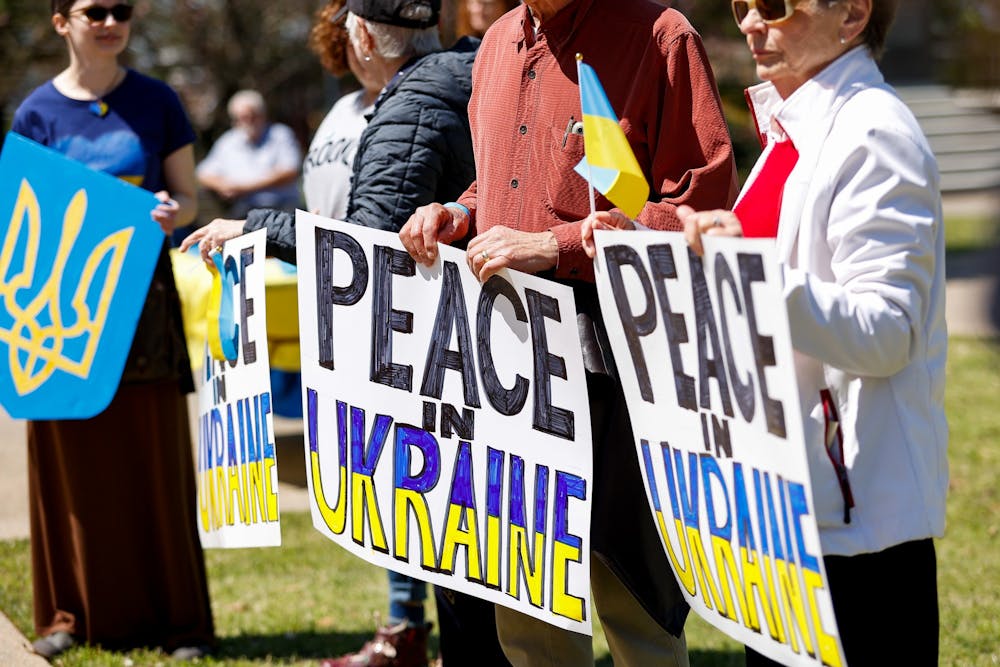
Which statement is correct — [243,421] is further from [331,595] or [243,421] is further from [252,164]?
[252,164]

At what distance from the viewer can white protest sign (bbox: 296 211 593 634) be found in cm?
286

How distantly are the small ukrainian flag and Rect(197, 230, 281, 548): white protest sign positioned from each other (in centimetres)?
111

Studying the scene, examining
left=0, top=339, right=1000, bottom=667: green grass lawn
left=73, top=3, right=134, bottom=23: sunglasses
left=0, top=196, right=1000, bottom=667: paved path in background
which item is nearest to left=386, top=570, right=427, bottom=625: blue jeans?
left=0, top=339, right=1000, bottom=667: green grass lawn

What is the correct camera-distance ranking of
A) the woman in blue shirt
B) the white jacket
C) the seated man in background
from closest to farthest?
the white jacket → the woman in blue shirt → the seated man in background

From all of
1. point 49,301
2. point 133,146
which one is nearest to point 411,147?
point 133,146

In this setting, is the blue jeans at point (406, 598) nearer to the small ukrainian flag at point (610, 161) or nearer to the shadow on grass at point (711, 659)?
the shadow on grass at point (711, 659)

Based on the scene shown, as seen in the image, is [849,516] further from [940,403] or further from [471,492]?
[471,492]

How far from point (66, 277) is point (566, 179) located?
213 cm

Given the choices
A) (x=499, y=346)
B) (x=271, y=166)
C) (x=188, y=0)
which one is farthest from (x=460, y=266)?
(x=188, y=0)

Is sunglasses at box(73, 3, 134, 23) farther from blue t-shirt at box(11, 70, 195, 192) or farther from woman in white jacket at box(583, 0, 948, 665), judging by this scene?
woman in white jacket at box(583, 0, 948, 665)

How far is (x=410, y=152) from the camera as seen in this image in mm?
3311

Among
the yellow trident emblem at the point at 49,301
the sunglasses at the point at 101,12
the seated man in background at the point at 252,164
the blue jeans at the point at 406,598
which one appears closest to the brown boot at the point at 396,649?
the blue jeans at the point at 406,598

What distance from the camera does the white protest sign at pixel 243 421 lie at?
132 inches

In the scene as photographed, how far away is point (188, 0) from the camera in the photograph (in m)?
19.5
